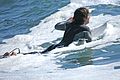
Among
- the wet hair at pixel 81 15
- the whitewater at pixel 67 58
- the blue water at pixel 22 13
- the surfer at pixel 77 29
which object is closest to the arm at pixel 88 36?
the surfer at pixel 77 29

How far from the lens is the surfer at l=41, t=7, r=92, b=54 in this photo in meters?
7.84

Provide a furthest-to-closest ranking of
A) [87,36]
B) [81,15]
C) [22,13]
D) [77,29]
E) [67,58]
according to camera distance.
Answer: [22,13] → [77,29] → [87,36] → [81,15] → [67,58]

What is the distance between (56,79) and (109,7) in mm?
8168

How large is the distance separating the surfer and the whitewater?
0.68ft

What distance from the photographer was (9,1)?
18.0m

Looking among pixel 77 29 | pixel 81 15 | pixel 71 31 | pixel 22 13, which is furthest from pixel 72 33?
pixel 22 13

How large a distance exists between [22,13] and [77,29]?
7.43 metres

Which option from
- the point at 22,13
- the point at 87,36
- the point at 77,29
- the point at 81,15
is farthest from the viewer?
the point at 22,13

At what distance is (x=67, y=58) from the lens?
6.92 metres

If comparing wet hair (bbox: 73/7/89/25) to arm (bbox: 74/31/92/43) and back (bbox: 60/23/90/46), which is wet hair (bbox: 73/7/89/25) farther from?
arm (bbox: 74/31/92/43)

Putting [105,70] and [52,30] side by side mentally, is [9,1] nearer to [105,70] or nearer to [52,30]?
[52,30]

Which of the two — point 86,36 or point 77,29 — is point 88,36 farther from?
point 77,29

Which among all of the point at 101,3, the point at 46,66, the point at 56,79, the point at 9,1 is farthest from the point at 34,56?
the point at 9,1

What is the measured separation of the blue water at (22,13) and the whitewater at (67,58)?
1.49 metres
